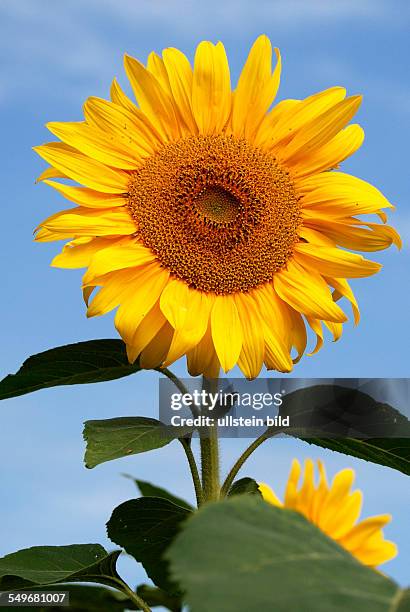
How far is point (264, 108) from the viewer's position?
2379 mm

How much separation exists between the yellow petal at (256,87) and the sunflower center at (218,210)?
66 mm

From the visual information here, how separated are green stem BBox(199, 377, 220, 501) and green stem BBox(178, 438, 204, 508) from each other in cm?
1

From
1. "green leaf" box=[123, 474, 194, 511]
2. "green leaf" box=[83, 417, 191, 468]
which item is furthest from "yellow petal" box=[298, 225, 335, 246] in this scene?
"green leaf" box=[123, 474, 194, 511]

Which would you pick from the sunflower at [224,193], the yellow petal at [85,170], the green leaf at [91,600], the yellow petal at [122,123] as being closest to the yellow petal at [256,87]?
the sunflower at [224,193]

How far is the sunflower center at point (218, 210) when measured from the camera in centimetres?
238

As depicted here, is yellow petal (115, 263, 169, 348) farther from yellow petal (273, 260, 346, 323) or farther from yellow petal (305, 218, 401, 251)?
yellow petal (305, 218, 401, 251)

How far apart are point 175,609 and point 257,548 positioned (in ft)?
6.73

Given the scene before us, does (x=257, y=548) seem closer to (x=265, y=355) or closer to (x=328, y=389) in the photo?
(x=265, y=355)

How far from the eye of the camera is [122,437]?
216 cm

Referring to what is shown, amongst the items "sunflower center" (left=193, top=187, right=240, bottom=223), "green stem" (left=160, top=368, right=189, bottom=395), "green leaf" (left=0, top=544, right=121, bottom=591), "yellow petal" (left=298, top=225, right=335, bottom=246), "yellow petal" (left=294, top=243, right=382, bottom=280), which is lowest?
"green leaf" (left=0, top=544, right=121, bottom=591)

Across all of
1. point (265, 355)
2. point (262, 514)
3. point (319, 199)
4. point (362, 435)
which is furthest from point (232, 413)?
point (262, 514)

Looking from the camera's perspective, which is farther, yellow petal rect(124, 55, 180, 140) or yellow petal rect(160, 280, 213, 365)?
yellow petal rect(124, 55, 180, 140)

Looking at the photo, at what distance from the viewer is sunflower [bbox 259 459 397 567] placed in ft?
5.53

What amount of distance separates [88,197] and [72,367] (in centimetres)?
45
